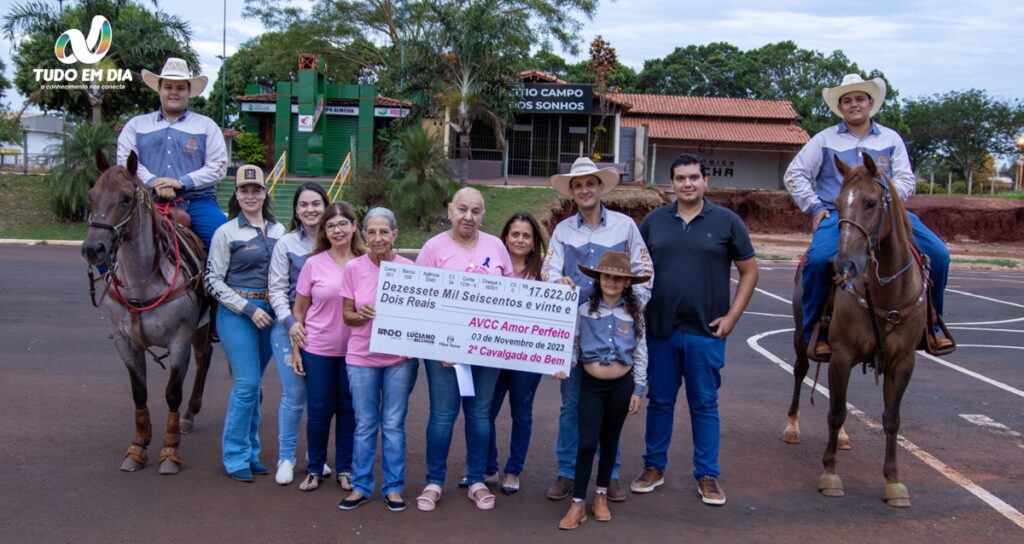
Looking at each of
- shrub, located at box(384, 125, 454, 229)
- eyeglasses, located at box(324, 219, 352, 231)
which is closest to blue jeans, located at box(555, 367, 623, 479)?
eyeglasses, located at box(324, 219, 352, 231)

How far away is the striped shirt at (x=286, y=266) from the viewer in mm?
5852

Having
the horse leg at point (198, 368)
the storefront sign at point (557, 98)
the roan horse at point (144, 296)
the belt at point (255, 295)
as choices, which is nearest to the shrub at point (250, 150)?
the storefront sign at point (557, 98)

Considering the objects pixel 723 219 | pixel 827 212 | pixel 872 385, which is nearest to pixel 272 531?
pixel 723 219

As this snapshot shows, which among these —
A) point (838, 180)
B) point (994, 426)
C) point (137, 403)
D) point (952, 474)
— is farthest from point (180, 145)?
point (994, 426)

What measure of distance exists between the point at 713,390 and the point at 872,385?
16.2 feet

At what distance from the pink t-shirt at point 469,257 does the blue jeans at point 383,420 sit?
2.35 ft

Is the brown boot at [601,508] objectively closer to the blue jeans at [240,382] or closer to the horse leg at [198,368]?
the blue jeans at [240,382]

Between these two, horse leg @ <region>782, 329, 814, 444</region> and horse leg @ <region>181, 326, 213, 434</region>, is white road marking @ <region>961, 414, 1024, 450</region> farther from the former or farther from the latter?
horse leg @ <region>181, 326, 213, 434</region>

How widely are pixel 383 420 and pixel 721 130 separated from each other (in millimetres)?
40924

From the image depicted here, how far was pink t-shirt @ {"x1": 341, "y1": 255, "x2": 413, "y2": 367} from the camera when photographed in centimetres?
549

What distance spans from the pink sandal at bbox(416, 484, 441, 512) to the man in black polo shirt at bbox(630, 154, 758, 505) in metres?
1.45

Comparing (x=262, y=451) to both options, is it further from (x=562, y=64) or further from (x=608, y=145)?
(x=562, y=64)

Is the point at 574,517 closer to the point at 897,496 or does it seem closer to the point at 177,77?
the point at 897,496

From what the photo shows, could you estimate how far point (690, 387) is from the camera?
19.6 ft
